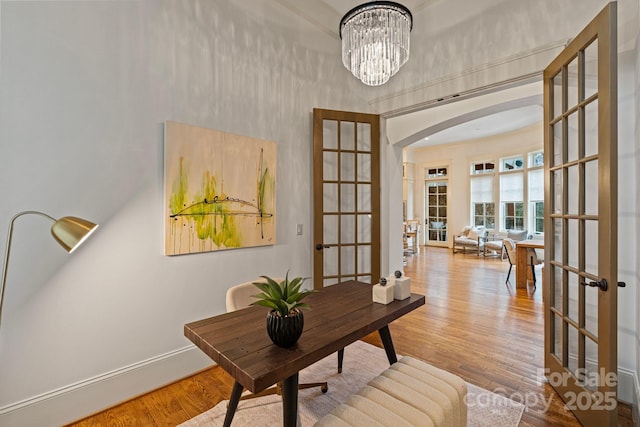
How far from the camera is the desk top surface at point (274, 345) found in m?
1.14

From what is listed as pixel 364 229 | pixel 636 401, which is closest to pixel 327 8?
pixel 364 229

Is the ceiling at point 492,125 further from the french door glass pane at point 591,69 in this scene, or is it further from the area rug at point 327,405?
the area rug at point 327,405

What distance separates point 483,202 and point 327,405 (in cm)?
908

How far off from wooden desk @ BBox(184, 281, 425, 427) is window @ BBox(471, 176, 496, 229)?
8.57m

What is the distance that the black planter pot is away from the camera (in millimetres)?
1271

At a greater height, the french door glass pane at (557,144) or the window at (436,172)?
the window at (436,172)

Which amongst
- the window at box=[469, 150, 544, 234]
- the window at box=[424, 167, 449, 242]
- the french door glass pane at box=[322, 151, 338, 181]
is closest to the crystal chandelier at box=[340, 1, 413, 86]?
the french door glass pane at box=[322, 151, 338, 181]

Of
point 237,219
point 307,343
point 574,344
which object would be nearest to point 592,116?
point 574,344

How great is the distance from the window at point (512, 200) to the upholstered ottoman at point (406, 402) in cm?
847

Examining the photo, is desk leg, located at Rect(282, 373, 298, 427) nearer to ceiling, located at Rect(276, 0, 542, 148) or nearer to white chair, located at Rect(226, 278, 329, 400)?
white chair, located at Rect(226, 278, 329, 400)

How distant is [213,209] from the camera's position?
99.0 inches

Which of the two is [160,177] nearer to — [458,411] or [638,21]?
[458,411]

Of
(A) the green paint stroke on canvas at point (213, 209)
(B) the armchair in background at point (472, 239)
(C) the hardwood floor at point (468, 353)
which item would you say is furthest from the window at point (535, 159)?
(A) the green paint stroke on canvas at point (213, 209)

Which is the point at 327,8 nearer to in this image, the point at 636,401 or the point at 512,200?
the point at 636,401
